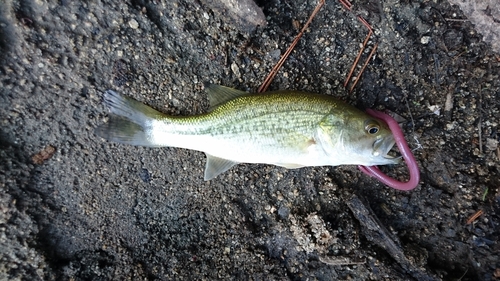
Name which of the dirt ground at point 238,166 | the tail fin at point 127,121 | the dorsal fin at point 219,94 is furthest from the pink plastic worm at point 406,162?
the tail fin at point 127,121

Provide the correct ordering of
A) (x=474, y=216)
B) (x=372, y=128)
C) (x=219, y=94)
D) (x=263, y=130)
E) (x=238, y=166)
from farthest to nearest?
(x=238, y=166), (x=474, y=216), (x=219, y=94), (x=263, y=130), (x=372, y=128)

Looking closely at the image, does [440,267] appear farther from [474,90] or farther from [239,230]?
[239,230]

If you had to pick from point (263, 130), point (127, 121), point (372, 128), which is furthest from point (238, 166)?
point (372, 128)

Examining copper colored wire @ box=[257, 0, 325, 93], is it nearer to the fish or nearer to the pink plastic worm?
the fish

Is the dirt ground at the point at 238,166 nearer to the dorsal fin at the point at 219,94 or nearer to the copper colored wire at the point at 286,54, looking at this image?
the copper colored wire at the point at 286,54

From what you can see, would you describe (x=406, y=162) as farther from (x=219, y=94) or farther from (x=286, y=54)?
(x=219, y=94)
